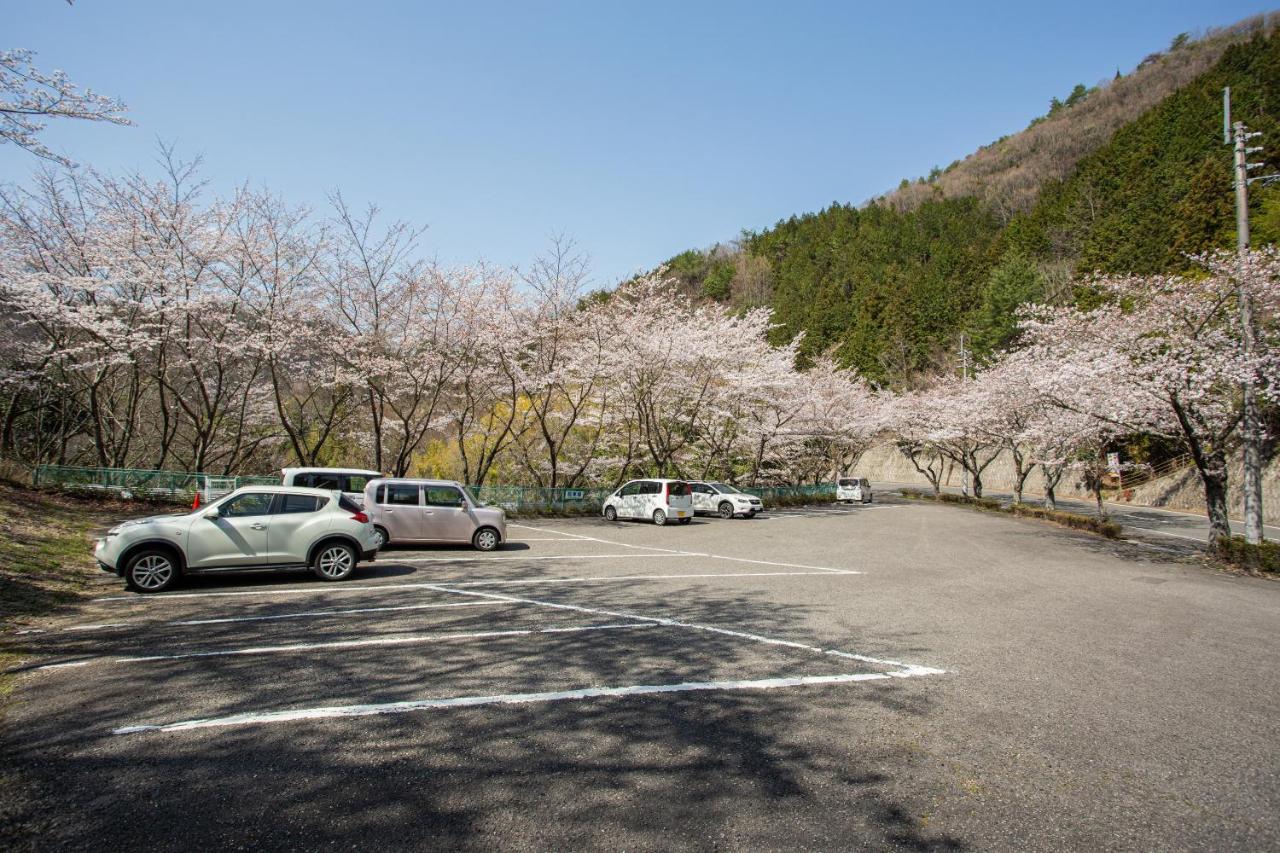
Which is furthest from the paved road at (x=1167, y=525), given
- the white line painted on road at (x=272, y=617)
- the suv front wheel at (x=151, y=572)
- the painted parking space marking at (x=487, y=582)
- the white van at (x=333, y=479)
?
the suv front wheel at (x=151, y=572)

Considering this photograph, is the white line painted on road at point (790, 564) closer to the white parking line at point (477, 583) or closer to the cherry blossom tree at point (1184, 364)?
the white parking line at point (477, 583)

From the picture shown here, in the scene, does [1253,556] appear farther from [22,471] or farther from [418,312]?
[22,471]

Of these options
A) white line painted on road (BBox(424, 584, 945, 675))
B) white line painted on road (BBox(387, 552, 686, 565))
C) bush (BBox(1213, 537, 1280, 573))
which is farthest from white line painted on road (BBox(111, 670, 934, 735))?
bush (BBox(1213, 537, 1280, 573))

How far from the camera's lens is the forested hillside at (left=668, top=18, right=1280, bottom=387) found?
40094 mm

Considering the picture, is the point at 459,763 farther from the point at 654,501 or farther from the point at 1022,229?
the point at 1022,229

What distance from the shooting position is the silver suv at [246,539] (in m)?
8.38

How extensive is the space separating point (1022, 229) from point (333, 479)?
67.9 meters

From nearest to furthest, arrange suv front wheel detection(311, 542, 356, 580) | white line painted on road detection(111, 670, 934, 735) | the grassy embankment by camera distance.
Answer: white line painted on road detection(111, 670, 934, 735)
the grassy embankment
suv front wheel detection(311, 542, 356, 580)

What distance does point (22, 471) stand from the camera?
1675cm

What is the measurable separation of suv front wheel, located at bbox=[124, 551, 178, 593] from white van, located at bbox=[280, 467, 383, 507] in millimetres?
3813

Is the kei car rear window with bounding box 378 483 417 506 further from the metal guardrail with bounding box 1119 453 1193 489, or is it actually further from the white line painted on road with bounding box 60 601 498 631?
the metal guardrail with bounding box 1119 453 1193 489

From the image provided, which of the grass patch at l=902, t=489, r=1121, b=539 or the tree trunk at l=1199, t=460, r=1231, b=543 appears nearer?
the tree trunk at l=1199, t=460, r=1231, b=543

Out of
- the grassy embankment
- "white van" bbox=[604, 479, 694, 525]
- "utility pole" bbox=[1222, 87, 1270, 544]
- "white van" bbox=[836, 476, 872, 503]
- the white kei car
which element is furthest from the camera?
"white van" bbox=[836, 476, 872, 503]

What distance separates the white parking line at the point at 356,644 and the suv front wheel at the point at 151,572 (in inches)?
135
